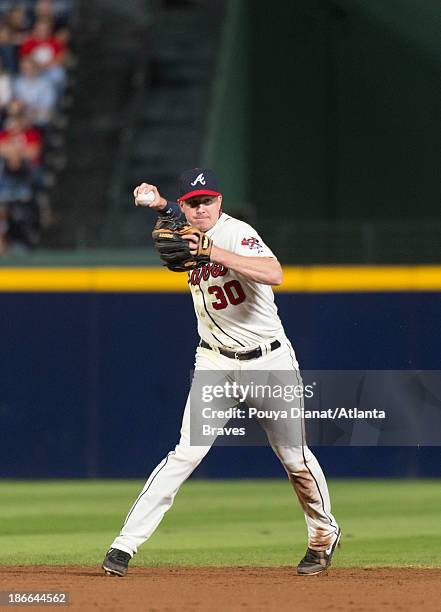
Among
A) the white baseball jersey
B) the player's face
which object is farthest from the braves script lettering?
the player's face

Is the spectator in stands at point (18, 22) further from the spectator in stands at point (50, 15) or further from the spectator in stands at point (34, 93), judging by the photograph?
the spectator in stands at point (34, 93)

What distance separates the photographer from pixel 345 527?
8484 mm

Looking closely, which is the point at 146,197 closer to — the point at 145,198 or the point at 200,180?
the point at 145,198

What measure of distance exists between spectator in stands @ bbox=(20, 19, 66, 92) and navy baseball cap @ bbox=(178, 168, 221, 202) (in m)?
9.70

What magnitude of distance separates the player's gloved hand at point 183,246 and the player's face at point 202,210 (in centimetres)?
20

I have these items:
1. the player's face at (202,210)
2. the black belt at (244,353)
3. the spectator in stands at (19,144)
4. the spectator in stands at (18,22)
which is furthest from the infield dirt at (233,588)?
the spectator in stands at (18,22)

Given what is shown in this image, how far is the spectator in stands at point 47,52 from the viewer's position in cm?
1562

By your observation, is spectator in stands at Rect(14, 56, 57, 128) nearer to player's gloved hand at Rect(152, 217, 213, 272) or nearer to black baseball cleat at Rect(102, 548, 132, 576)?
player's gloved hand at Rect(152, 217, 213, 272)

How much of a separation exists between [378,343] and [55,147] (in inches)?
234

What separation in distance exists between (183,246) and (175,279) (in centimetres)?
490

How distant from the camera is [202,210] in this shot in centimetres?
630

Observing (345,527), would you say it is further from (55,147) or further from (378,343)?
(55,147)

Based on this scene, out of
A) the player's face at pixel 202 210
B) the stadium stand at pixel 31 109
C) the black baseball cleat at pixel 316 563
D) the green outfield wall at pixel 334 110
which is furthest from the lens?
the green outfield wall at pixel 334 110

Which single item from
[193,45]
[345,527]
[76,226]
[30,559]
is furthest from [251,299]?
[193,45]
